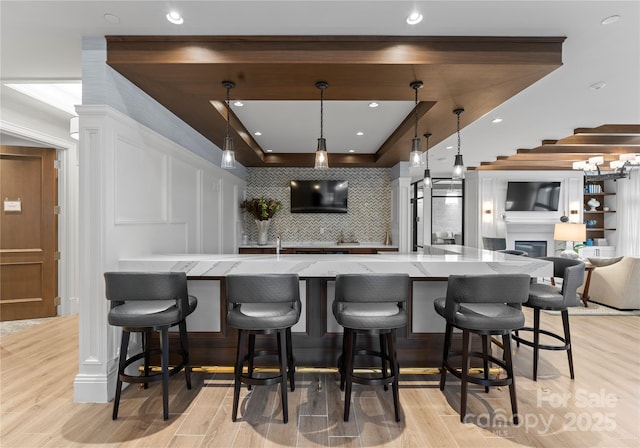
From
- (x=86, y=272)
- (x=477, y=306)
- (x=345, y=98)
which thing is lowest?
(x=477, y=306)

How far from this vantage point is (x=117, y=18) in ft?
7.18

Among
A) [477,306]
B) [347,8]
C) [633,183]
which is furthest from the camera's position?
[633,183]

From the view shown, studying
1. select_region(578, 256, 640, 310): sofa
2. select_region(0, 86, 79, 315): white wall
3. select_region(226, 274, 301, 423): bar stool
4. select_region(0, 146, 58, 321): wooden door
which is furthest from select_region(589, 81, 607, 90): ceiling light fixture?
select_region(0, 146, 58, 321): wooden door

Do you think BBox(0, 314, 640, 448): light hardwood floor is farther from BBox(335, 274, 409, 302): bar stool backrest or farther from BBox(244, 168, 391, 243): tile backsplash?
BBox(244, 168, 391, 243): tile backsplash

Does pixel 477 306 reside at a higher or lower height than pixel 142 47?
lower

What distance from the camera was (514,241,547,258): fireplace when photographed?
25.6ft

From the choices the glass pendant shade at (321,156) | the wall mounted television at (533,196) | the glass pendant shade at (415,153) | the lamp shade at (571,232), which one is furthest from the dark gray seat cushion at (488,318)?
the wall mounted television at (533,196)

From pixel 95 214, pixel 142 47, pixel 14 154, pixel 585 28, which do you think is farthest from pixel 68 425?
pixel 585 28

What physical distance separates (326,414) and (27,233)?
4616 millimetres

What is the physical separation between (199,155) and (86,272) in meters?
2.22

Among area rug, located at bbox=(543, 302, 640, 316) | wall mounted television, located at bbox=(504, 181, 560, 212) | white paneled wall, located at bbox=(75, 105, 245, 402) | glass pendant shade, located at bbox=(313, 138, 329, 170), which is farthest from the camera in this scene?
wall mounted television, located at bbox=(504, 181, 560, 212)

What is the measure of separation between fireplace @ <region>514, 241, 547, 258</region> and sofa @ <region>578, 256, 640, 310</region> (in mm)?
2465

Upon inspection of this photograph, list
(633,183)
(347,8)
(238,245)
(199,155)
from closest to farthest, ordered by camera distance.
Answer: (347,8) < (199,155) < (238,245) < (633,183)

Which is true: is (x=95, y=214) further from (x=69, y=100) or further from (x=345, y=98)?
(x=69, y=100)
